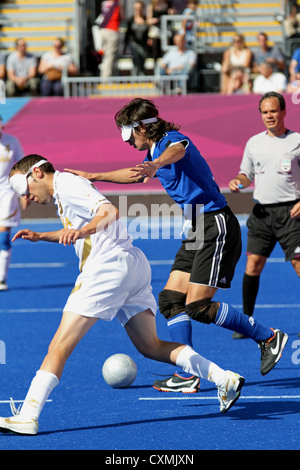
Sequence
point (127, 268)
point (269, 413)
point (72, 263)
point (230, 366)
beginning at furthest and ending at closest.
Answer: point (72, 263) → point (230, 366) → point (269, 413) → point (127, 268)

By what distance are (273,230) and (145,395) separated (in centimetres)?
238

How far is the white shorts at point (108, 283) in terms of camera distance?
17.1 ft

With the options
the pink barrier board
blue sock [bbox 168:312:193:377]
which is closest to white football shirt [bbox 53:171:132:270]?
blue sock [bbox 168:312:193:377]

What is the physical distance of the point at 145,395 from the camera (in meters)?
6.29

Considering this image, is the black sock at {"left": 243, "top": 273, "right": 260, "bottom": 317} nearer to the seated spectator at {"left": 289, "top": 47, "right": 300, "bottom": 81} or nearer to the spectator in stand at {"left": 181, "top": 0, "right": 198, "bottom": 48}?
the seated spectator at {"left": 289, "top": 47, "right": 300, "bottom": 81}

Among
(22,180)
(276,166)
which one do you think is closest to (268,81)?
(276,166)

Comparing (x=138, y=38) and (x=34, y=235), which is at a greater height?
(x=138, y=38)

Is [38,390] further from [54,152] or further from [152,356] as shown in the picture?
[54,152]

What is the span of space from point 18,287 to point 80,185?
20.9ft

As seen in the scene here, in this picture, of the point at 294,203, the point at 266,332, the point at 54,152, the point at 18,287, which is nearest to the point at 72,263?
the point at 18,287

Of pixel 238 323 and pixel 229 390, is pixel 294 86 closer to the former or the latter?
pixel 238 323

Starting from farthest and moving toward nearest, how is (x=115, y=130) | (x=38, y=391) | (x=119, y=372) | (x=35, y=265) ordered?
(x=115, y=130) → (x=35, y=265) → (x=119, y=372) → (x=38, y=391)

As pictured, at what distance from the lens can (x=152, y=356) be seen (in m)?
5.66

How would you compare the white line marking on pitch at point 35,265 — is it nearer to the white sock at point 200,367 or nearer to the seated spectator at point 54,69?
the seated spectator at point 54,69
